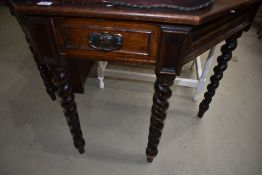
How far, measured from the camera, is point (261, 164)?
1.01m

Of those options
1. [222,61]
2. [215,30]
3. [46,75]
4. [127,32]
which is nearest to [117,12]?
[127,32]

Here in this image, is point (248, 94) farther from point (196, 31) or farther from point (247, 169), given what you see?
point (196, 31)

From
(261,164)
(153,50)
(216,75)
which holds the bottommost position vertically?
(261,164)

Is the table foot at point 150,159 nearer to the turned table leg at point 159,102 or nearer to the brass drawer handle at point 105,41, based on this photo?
the turned table leg at point 159,102

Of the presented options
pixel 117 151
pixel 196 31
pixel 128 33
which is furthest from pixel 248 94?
pixel 128 33

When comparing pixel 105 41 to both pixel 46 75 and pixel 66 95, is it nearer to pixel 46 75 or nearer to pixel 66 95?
pixel 66 95

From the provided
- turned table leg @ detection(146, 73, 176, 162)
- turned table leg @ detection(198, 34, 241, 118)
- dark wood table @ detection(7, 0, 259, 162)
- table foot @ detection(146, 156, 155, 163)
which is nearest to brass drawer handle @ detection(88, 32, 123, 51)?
dark wood table @ detection(7, 0, 259, 162)

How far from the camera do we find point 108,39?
537 mm

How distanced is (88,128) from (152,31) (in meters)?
0.77

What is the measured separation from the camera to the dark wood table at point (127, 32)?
0.48m

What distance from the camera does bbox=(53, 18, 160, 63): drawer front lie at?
52 centimetres

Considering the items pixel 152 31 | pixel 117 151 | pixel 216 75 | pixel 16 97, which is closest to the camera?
pixel 152 31

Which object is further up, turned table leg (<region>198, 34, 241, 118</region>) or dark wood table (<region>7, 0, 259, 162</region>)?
dark wood table (<region>7, 0, 259, 162</region>)

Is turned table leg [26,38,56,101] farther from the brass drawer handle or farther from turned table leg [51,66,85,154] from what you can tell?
the brass drawer handle
